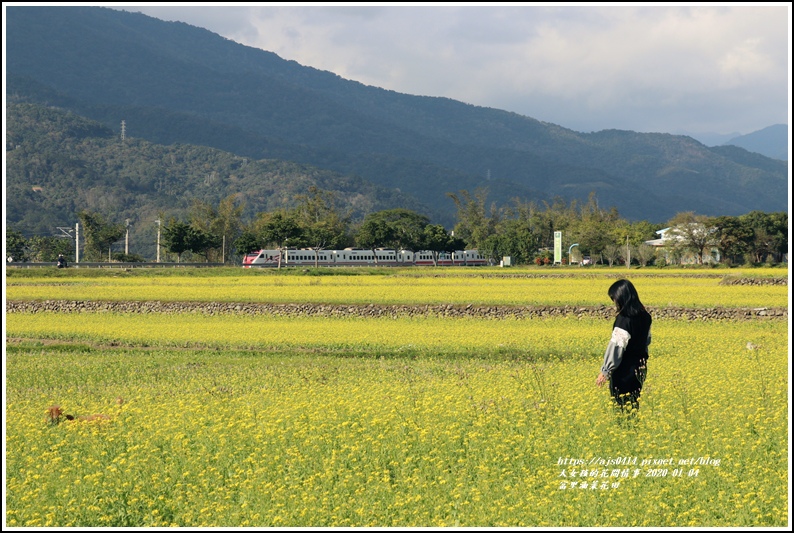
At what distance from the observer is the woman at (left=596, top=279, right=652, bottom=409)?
965cm

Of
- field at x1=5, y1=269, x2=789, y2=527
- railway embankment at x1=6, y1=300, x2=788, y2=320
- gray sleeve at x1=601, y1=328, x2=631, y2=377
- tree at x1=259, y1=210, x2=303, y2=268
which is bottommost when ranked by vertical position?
field at x1=5, y1=269, x2=789, y2=527

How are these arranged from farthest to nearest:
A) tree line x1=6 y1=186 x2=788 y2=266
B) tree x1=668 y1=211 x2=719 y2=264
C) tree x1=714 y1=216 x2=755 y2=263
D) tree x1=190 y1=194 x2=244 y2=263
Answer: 1. tree x1=190 y1=194 x2=244 y2=263
2. tree line x1=6 y1=186 x2=788 y2=266
3. tree x1=668 y1=211 x2=719 y2=264
4. tree x1=714 y1=216 x2=755 y2=263

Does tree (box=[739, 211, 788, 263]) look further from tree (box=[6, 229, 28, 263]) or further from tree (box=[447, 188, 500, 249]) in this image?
tree (box=[6, 229, 28, 263])

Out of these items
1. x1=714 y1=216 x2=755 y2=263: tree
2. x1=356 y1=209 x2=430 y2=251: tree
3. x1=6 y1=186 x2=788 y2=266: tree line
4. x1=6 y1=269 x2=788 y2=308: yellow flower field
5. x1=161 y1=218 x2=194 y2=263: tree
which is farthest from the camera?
x1=356 y1=209 x2=430 y2=251: tree

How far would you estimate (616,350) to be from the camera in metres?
9.66

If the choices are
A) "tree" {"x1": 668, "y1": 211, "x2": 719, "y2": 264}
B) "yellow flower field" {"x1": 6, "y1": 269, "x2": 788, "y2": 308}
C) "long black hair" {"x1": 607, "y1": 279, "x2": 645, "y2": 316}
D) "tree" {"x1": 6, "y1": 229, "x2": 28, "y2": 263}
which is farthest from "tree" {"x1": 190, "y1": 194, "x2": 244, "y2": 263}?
"long black hair" {"x1": 607, "y1": 279, "x2": 645, "y2": 316}

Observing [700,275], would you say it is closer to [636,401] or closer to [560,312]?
[560,312]

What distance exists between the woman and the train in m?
83.3

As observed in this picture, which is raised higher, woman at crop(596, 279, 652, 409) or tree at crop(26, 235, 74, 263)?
tree at crop(26, 235, 74, 263)

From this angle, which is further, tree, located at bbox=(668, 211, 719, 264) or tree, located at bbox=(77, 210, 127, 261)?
tree, located at bbox=(77, 210, 127, 261)

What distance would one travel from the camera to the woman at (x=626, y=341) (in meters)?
9.65

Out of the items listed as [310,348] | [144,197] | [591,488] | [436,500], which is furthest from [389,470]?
[144,197]

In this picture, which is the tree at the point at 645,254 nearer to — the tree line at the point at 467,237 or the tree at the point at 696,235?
the tree line at the point at 467,237

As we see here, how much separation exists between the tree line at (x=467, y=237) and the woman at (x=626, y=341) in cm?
8095
